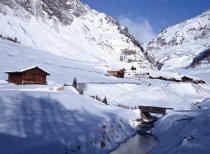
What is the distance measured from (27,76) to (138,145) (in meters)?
36.7

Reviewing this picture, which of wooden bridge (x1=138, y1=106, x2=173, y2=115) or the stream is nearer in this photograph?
the stream

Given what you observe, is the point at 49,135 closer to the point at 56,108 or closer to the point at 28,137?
the point at 28,137

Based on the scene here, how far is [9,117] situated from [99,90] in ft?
175

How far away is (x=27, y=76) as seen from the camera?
76.4 metres

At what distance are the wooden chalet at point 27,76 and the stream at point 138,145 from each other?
30.0m

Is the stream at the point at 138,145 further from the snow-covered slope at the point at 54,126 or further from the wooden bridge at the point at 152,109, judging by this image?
the wooden bridge at the point at 152,109

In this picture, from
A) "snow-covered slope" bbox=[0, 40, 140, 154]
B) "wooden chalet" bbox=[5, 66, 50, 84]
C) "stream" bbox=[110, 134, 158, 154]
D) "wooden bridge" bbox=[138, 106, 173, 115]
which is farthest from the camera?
"wooden chalet" bbox=[5, 66, 50, 84]

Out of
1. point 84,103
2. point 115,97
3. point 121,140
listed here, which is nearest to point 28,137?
point 121,140

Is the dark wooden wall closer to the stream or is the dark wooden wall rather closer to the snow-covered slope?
the snow-covered slope

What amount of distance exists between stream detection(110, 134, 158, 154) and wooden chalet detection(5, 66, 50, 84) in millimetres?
30021

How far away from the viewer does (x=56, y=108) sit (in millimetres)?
45250

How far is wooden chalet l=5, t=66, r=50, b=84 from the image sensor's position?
75375 mm

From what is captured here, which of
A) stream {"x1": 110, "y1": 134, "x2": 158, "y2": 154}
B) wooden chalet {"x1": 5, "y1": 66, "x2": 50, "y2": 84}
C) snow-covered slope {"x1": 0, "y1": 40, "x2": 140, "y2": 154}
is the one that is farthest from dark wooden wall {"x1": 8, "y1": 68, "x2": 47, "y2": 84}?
stream {"x1": 110, "y1": 134, "x2": 158, "y2": 154}

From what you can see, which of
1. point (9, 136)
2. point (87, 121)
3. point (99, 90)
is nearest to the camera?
point (9, 136)
